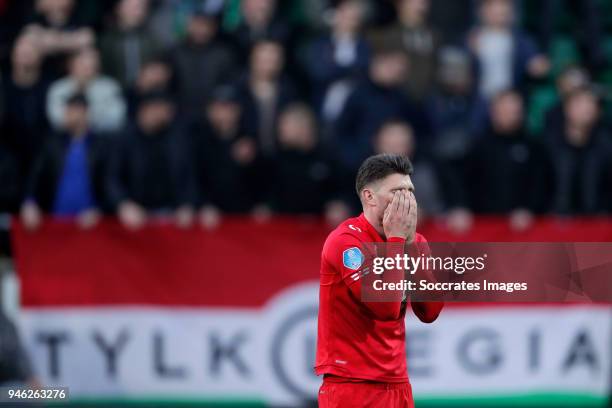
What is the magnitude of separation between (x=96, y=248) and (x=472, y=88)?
438 centimetres

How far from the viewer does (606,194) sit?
10.7 meters

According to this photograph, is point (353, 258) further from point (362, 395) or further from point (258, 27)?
point (258, 27)

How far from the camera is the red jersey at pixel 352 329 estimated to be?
5.71 m

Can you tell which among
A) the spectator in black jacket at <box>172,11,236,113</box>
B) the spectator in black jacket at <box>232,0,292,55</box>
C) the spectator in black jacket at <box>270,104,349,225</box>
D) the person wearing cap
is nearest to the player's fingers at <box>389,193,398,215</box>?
the spectator in black jacket at <box>270,104,349,225</box>

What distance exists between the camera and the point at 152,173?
34.6ft

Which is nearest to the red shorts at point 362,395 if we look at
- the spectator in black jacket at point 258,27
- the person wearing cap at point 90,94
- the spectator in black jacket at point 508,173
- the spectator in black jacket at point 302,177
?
the spectator in black jacket at point 302,177

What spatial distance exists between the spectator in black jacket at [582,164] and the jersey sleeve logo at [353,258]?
5334mm

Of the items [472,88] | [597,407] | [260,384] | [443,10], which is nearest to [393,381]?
[260,384]

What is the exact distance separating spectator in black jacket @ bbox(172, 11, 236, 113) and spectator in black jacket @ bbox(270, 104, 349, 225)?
152 cm

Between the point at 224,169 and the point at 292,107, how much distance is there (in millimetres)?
917

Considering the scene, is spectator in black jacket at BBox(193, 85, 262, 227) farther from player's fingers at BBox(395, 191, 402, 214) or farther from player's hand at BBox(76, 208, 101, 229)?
player's fingers at BBox(395, 191, 402, 214)

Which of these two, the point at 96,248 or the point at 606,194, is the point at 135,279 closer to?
the point at 96,248

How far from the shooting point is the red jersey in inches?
225

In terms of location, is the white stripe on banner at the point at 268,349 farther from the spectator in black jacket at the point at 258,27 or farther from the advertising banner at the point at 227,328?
the spectator in black jacket at the point at 258,27
